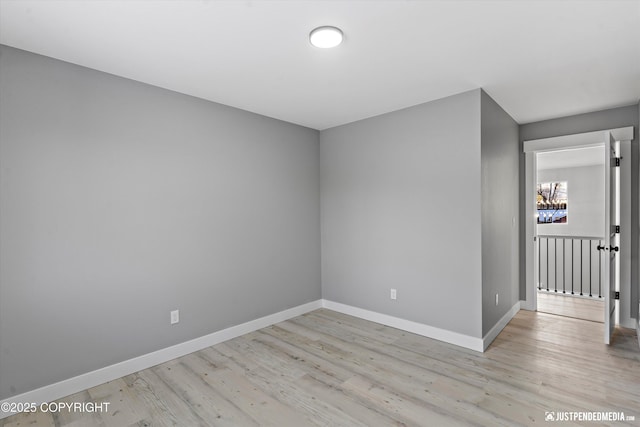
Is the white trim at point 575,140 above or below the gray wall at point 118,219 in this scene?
above

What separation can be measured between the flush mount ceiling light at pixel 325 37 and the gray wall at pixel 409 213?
1657mm

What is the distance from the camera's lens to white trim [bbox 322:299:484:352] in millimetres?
3195

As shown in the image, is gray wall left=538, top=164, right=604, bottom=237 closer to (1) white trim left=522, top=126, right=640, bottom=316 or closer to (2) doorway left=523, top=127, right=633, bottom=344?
(2) doorway left=523, top=127, right=633, bottom=344

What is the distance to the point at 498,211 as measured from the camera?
142 inches

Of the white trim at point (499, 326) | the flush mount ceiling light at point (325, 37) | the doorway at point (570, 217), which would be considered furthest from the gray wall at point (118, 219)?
the doorway at point (570, 217)

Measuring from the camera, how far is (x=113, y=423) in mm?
2117

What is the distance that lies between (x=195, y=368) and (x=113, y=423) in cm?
77

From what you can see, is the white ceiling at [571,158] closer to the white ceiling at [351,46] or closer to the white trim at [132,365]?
the white ceiling at [351,46]

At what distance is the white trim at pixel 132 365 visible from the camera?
2.31 m

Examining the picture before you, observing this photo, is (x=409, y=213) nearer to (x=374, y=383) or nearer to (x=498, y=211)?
(x=498, y=211)

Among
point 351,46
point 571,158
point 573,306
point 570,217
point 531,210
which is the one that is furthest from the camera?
point 570,217

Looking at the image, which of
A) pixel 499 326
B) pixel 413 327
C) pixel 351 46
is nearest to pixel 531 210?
pixel 499 326

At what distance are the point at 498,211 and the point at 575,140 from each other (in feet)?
4.70

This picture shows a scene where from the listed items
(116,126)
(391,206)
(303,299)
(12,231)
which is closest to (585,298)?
(391,206)
